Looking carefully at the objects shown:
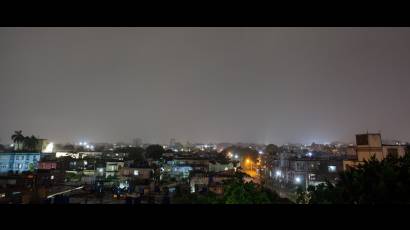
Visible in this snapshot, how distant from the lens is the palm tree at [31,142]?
106 ft

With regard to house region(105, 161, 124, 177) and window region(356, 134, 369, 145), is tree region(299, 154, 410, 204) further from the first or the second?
house region(105, 161, 124, 177)

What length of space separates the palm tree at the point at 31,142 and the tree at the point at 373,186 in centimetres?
3392

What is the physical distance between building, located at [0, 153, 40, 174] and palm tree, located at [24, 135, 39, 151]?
5.12 meters

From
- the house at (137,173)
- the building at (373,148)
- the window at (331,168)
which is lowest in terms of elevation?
the house at (137,173)

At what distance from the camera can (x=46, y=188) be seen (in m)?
16.4

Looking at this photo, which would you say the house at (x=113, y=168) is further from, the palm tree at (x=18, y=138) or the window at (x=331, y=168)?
the window at (x=331, y=168)

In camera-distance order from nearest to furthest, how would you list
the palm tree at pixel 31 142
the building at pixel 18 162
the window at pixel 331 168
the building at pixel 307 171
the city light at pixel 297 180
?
the building at pixel 307 171 → the window at pixel 331 168 → the city light at pixel 297 180 → the building at pixel 18 162 → the palm tree at pixel 31 142

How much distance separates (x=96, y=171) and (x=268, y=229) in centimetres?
2713

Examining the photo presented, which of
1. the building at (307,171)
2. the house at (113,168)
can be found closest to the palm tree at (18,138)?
the house at (113,168)

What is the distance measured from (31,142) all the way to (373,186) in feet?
118

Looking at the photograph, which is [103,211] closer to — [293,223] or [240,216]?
[240,216]

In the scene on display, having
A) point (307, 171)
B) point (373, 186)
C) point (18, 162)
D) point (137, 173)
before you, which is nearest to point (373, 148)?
point (307, 171)
